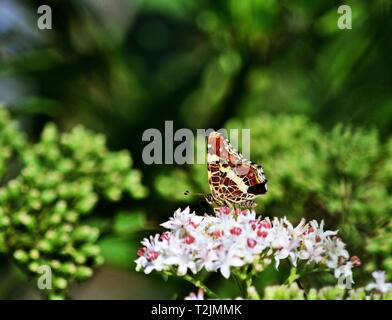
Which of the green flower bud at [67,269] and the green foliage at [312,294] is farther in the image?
the green flower bud at [67,269]

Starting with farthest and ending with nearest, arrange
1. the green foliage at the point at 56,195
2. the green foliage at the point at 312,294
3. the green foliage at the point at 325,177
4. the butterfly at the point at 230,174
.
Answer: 1. the green foliage at the point at 325,177
2. the green foliage at the point at 56,195
3. the butterfly at the point at 230,174
4. the green foliage at the point at 312,294

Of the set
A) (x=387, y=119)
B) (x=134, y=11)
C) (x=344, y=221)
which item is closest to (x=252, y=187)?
(x=344, y=221)

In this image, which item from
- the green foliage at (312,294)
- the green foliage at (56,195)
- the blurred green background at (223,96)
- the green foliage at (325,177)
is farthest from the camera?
the blurred green background at (223,96)

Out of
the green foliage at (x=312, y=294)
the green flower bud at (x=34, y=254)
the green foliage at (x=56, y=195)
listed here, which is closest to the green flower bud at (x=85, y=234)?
the green foliage at (x=56, y=195)

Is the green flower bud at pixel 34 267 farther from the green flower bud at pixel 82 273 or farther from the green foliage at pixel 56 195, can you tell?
the green flower bud at pixel 82 273

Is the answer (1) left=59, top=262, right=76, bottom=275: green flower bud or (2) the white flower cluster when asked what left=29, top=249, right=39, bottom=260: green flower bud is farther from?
(2) the white flower cluster

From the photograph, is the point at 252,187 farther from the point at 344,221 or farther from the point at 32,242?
the point at 32,242

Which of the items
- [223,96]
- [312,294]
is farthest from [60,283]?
[223,96]

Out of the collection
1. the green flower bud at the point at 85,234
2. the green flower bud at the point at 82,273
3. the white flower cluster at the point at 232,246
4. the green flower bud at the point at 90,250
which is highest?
the green flower bud at the point at 85,234

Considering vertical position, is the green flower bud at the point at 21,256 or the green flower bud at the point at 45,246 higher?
the green flower bud at the point at 45,246
